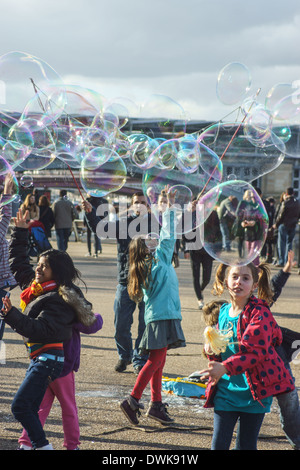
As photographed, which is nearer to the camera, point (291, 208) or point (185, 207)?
point (185, 207)

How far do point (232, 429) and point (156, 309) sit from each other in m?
1.55

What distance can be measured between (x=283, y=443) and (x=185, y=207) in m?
2.87

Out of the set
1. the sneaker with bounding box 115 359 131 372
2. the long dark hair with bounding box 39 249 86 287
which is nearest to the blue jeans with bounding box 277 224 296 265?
the sneaker with bounding box 115 359 131 372

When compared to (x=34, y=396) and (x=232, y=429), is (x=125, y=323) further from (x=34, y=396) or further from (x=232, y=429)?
(x=232, y=429)

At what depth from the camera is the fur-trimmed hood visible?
3795 mm

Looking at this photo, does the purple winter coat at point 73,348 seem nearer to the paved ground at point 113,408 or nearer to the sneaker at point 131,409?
the paved ground at point 113,408

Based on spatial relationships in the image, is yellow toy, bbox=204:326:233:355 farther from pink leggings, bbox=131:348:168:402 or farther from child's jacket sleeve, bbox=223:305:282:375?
pink leggings, bbox=131:348:168:402

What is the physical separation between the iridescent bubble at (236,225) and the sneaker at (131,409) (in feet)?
4.17

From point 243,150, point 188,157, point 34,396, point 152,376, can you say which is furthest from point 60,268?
point 243,150

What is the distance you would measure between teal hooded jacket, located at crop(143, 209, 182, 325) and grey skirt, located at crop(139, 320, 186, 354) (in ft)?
0.13

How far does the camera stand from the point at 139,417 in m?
4.60

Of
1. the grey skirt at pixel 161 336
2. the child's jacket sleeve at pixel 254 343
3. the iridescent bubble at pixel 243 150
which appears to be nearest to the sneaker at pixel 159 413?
the grey skirt at pixel 161 336
